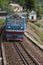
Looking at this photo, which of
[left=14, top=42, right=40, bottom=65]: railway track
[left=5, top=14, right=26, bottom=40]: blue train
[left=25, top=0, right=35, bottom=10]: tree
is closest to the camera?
[left=14, top=42, right=40, bottom=65]: railway track

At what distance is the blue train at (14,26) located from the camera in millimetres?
23625

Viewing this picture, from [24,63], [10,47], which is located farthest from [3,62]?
[10,47]

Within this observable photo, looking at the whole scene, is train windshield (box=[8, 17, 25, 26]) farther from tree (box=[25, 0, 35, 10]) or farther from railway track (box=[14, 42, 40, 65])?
tree (box=[25, 0, 35, 10])

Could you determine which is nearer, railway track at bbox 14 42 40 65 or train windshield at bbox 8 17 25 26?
railway track at bbox 14 42 40 65

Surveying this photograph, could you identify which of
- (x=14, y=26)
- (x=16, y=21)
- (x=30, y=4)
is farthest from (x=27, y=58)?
(x=30, y=4)

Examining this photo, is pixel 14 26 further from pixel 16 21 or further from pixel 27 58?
pixel 27 58

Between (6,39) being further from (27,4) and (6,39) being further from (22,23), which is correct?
(27,4)

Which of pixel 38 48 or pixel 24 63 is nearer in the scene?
pixel 24 63

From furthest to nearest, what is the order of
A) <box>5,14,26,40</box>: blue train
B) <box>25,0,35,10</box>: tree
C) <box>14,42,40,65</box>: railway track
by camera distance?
<box>25,0,35,10</box>: tree, <box>5,14,26,40</box>: blue train, <box>14,42,40,65</box>: railway track

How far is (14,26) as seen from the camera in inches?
930

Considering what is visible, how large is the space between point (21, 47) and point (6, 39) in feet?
11.2

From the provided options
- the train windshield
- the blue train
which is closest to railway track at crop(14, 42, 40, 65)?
the blue train

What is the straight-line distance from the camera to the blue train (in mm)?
23625

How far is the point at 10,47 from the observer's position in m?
21.2
